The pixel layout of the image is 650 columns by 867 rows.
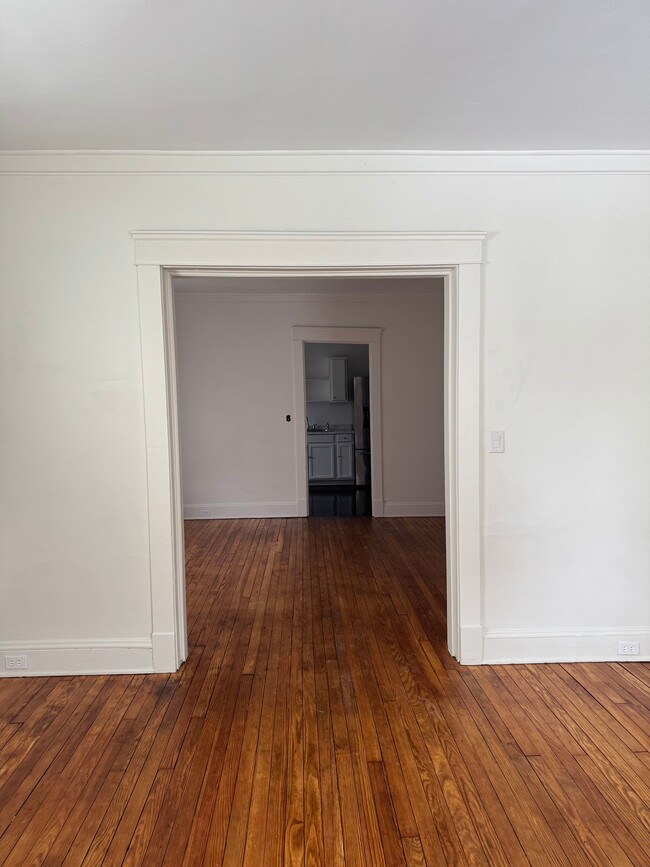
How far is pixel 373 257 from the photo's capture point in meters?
2.90

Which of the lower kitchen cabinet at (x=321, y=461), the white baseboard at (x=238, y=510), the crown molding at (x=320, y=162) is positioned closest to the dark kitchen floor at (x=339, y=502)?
the lower kitchen cabinet at (x=321, y=461)

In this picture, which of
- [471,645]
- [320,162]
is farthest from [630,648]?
[320,162]

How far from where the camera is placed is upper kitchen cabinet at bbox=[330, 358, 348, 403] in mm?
9211

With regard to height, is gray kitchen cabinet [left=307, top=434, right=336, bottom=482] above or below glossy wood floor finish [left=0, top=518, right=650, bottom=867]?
above

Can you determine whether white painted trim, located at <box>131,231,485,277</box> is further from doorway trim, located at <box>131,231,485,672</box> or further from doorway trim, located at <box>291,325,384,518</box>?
doorway trim, located at <box>291,325,384,518</box>

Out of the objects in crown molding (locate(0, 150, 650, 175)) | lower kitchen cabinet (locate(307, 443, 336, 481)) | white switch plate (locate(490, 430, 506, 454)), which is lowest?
lower kitchen cabinet (locate(307, 443, 336, 481))

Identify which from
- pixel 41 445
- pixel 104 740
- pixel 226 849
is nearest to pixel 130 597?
pixel 104 740

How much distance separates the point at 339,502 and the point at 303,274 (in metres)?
4.96

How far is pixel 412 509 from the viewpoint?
6.68 m

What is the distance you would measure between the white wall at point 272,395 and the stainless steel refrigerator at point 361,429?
2.02 metres

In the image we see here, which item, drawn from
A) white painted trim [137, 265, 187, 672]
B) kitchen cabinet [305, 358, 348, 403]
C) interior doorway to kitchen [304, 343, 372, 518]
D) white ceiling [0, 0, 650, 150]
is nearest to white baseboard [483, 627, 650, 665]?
white painted trim [137, 265, 187, 672]

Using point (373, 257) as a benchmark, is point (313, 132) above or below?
above

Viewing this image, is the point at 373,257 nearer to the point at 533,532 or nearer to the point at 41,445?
the point at 533,532

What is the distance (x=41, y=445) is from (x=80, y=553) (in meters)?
0.61
